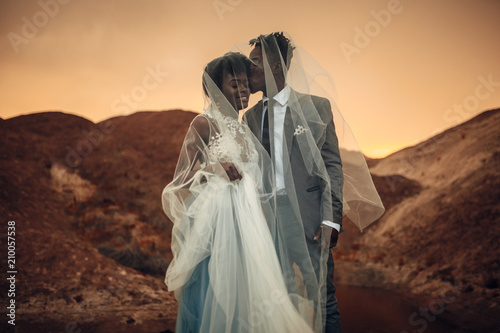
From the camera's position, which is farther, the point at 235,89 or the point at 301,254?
the point at 235,89

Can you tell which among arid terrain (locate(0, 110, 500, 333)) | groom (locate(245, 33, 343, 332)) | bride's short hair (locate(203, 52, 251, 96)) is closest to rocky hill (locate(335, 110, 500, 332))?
arid terrain (locate(0, 110, 500, 333))

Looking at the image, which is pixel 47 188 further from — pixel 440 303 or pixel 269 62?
pixel 440 303

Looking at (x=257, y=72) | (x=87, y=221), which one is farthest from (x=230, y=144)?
(x=87, y=221)

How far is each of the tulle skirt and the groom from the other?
8.8 inches

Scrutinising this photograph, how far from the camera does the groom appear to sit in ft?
7.42

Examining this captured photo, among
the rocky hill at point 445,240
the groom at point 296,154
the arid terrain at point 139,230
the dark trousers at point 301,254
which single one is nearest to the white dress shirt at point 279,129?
the groom at point 296,154

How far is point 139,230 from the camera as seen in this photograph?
7988mm

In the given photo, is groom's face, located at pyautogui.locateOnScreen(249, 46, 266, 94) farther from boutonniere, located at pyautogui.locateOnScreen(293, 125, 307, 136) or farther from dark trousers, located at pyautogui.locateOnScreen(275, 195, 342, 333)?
dark trousers, located at pyautogui.locateOnScreen(275, 195, 342, 333)

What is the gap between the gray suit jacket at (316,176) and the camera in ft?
7.51

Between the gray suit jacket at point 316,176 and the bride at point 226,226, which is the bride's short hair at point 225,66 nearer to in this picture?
the bride at point 226,226

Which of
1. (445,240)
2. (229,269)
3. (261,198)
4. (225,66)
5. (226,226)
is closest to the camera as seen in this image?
(229,269)

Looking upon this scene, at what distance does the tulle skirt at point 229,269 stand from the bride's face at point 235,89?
21.7 inches

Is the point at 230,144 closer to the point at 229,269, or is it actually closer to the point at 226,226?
the point at 226,226

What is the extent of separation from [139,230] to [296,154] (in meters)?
6.52
